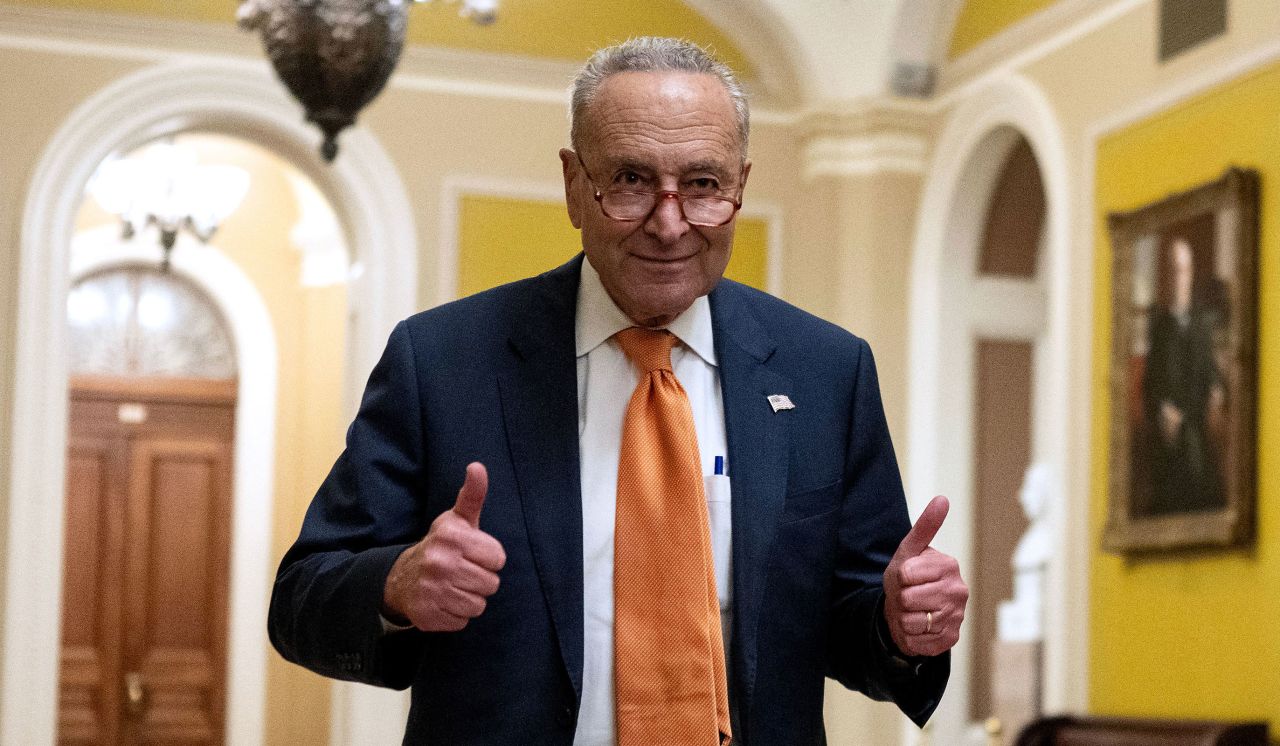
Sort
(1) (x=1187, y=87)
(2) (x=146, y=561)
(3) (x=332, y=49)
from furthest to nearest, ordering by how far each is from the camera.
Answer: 1. (2) (x=146, y=561)
2. (1) (x=1187, y=87)
3. (3) (x=332, y=49)

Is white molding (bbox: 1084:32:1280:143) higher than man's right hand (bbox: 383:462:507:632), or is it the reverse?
white molding (bbox: 1084:32:1280:143)

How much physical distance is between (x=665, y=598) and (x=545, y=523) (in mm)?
162

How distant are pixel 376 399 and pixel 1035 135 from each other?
588 centimetres

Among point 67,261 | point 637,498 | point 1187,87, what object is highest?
point 1187,87

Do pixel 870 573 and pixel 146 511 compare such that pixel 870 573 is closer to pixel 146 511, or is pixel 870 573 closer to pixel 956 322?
pixel 956 322

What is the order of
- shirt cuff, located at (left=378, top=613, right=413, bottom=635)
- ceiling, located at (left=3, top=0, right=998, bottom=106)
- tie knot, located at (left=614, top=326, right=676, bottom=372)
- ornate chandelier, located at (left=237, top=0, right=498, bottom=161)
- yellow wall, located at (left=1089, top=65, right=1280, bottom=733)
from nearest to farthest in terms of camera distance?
1. shirt cuff, located at (left=378, top=613, right=413, bottom=635)
2. tie knot, located at (left=614, top=326, right=676, bottom=372)
3. ornate chandelier, located at (left=237, top=0, right=498, bottom=161)
4. yellow wall, located at (left=1089, top=65, right=1280, bottom=733)
5. ceiling, located at (left=3, top=0, right=998, bottom=106)

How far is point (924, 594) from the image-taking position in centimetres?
210

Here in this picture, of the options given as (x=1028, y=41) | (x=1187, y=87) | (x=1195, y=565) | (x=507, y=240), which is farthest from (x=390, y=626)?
(x=507, y=240)

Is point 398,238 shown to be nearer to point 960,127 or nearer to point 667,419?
point 960,127

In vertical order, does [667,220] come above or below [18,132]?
below

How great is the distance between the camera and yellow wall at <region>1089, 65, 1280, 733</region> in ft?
19.6

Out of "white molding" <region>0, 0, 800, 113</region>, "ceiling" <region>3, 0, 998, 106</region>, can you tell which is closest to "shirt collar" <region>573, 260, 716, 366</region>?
"white molding" <region>0, 0, 800, 113</region>

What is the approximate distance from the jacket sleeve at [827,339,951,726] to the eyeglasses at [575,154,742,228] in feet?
1.00

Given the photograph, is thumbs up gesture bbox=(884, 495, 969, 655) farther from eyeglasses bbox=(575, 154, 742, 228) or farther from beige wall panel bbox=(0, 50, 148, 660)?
beige wall panel bbox=(0, 50, 148, 660)
